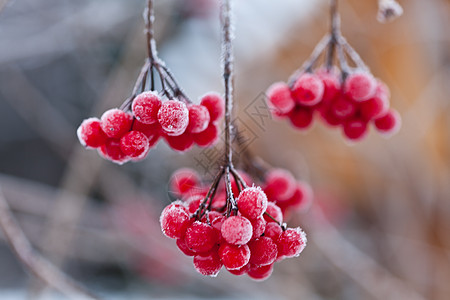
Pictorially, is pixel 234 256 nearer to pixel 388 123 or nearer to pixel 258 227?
pixel 258 227

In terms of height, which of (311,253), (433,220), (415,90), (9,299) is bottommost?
(9,299)

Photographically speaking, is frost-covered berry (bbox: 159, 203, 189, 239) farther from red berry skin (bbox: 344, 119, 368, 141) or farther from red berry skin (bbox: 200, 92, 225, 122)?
red berry skin (bbox: 344, 119, 368, 141)

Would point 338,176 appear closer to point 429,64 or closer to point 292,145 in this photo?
point 292,145

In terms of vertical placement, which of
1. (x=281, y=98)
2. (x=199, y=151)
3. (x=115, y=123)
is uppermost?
(x=199, y=151)

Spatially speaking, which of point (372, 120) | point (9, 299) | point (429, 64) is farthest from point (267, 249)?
point (429, 64)

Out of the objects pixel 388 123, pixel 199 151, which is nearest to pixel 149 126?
pixel 388 123

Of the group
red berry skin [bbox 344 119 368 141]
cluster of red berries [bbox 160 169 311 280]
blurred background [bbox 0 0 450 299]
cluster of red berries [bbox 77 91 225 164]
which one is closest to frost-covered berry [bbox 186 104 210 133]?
cluster of red berries [bbox 77 91 225 164]

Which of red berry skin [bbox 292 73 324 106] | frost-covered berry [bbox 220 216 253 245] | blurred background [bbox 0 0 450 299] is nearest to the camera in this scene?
frost-covered berry [bbox 220 216 253 245]
